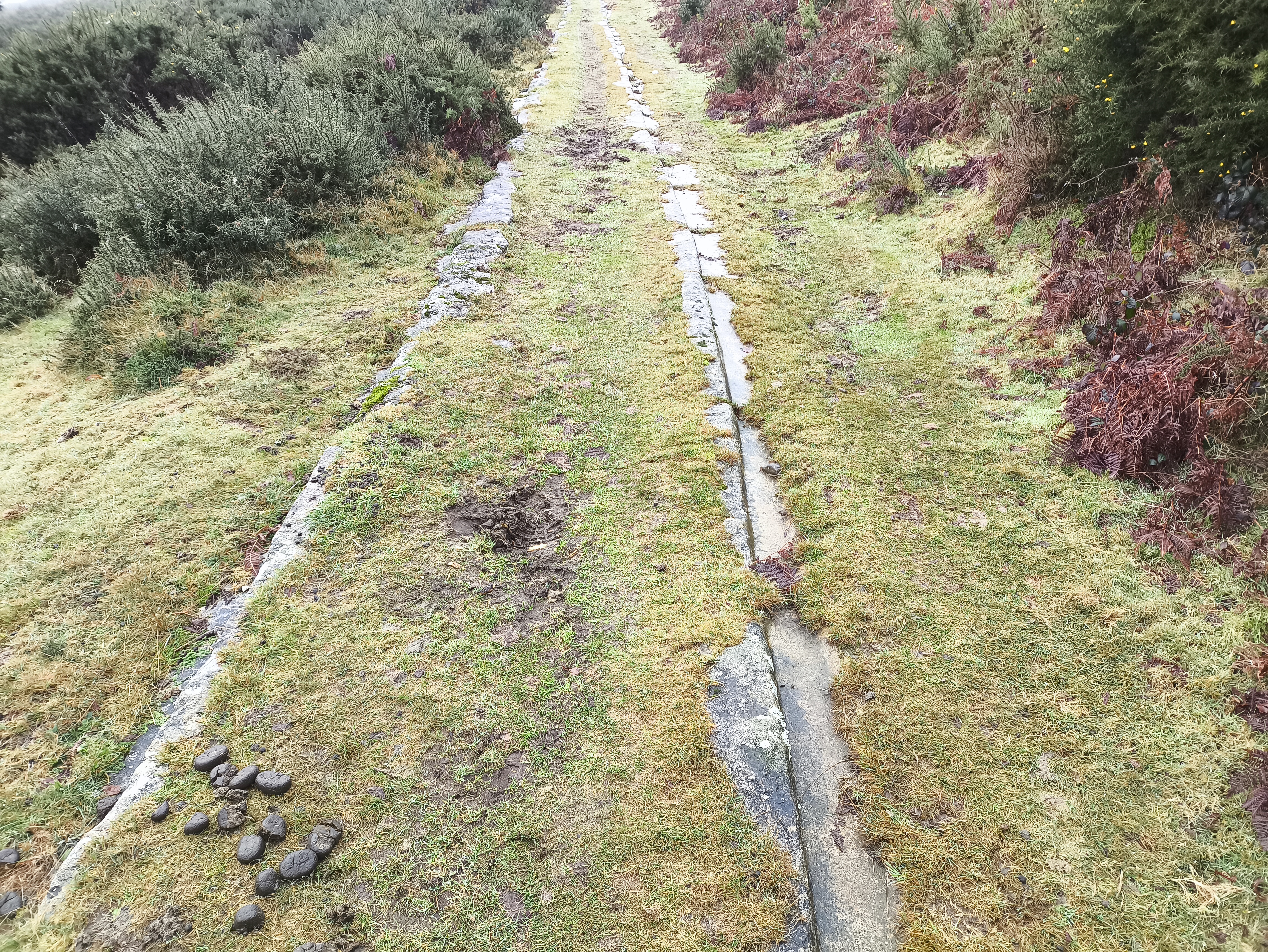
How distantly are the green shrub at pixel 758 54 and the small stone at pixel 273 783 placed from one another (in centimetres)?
1922

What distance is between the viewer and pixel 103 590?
4.72 meters

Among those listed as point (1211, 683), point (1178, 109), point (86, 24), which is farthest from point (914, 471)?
point (86, 24)

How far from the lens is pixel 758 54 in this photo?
55.8 feet

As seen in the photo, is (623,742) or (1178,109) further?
(1178,109)

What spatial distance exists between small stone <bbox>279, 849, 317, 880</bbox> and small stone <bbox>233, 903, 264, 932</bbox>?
18 centimetres

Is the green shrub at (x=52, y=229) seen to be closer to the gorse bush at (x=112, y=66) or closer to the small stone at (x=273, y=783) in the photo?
the gorse bush at (x=112, y=66)

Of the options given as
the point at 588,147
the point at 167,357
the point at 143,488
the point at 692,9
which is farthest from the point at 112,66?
the point at 692,9

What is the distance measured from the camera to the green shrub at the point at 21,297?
8.80 meters

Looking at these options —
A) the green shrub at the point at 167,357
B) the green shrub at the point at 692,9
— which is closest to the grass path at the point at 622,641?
the green shrub at the point at 167,357

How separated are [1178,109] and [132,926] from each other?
9.81m

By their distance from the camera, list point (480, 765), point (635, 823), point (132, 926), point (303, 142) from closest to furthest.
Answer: point (132, 926) < point (635, 823) < point (480, 765) < point (303, 142)

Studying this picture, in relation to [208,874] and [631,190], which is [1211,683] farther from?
[631,190]

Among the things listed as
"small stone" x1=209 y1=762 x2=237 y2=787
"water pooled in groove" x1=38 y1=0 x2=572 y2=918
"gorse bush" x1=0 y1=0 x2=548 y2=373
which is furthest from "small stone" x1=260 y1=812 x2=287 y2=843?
"gorse bush" x1=0 y1=0 x2=548 y2=373

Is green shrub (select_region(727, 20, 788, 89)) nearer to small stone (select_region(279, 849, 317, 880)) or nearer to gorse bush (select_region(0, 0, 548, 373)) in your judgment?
gorse bush (select_region(0, 0, 548, 373))
